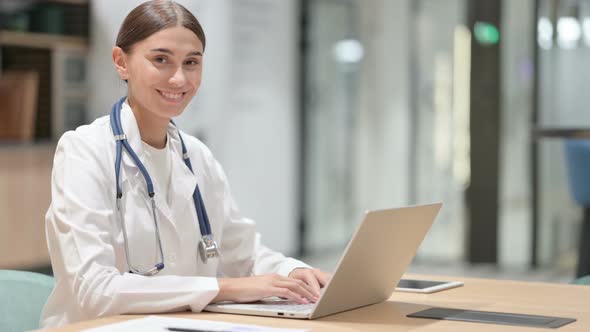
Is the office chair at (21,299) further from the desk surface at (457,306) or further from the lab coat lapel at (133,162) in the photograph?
the desk surface at (457,306)

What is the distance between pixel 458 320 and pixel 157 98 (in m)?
0.79

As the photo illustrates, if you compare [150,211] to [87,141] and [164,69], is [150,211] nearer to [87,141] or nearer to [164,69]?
[87,141]

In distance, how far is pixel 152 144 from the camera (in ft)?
6.64

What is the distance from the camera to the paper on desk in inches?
56.7

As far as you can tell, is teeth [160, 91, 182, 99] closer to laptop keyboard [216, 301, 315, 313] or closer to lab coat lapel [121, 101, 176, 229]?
lab coat lapel [121, 101, 176, 229]

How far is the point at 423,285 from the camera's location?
1998 millimetres

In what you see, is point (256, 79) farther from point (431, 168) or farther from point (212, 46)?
point (431, 168)

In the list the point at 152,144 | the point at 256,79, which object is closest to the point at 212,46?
the point at 256,79

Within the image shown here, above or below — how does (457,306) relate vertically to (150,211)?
below

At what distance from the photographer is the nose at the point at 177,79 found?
1.92m

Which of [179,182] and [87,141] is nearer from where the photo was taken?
[87,141]

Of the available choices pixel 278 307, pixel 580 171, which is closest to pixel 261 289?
pixel 278 307

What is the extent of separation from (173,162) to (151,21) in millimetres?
313

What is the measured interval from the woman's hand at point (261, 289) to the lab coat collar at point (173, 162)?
300 millimetres
